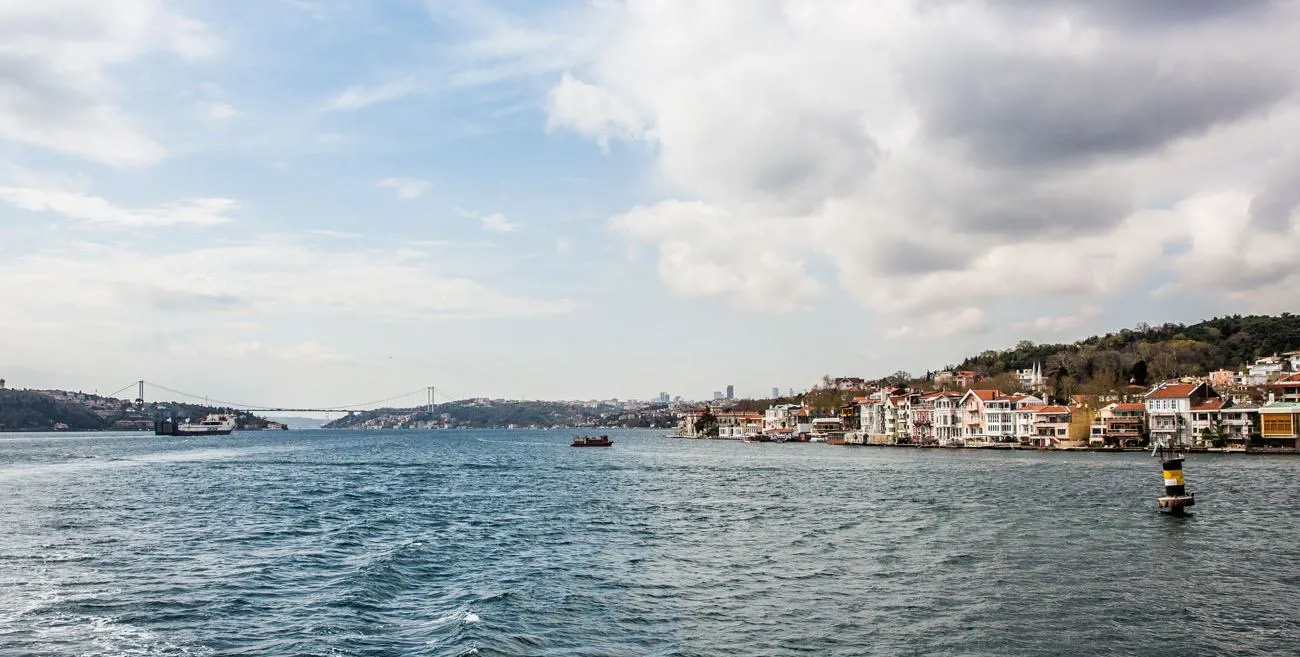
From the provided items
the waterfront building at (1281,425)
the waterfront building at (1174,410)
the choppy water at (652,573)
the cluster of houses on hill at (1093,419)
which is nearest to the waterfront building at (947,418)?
the cluster of houses on hill at (1093,419)

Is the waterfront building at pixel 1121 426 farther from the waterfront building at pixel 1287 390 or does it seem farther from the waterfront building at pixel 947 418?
the waterfront building at pixel 947 418

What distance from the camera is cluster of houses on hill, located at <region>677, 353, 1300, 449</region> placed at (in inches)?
3578

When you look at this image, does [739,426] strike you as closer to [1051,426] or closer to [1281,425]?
[1051,426]

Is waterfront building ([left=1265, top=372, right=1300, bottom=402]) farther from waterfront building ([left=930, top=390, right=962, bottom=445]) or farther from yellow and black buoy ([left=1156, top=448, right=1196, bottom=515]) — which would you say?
yellow and black buoy ([left=1156, top=448, right=1196, bottom=515])

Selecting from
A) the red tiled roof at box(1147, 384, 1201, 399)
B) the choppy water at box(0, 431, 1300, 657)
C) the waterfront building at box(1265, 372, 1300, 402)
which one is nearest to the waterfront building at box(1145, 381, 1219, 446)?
the red tiled roof at box(1147, 384, 1201, 399)

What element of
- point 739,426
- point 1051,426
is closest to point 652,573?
point 1051,426

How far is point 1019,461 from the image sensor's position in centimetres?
7744

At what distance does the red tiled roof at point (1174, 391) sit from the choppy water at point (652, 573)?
55015 millimetres

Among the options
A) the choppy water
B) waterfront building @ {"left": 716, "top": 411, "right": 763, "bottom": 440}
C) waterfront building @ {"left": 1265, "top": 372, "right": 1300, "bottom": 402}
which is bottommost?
waterfront building @ {"left": 716, "top": 411, "right": 763, "bottom": 440}

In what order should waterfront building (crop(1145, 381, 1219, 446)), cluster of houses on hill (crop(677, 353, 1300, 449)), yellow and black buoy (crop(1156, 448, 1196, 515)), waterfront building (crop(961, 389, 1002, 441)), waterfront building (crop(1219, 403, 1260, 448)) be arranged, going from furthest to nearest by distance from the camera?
1. waterfront building (crop(961, 389, 1002, 441))
2. waterfront building (crop(1145, 381, 1219, 446))
3. cluster of houses on hill (crop(677, 353, 1300, 449))
4. waterfront building (crop(1219, 403, 1260, 448))
5. yellow and black buoy (crop(1156, 448, 1196, 515))

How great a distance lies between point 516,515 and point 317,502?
454 inches

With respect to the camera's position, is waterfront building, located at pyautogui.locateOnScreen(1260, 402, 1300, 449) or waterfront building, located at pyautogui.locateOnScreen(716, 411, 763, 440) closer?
waterfront building, located at pyautogui.locateOnScreen(1260, 402, 1300, 449)

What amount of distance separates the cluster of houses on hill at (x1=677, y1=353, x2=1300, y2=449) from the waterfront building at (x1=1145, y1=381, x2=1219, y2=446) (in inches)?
3.8

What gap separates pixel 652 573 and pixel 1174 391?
9320cm
